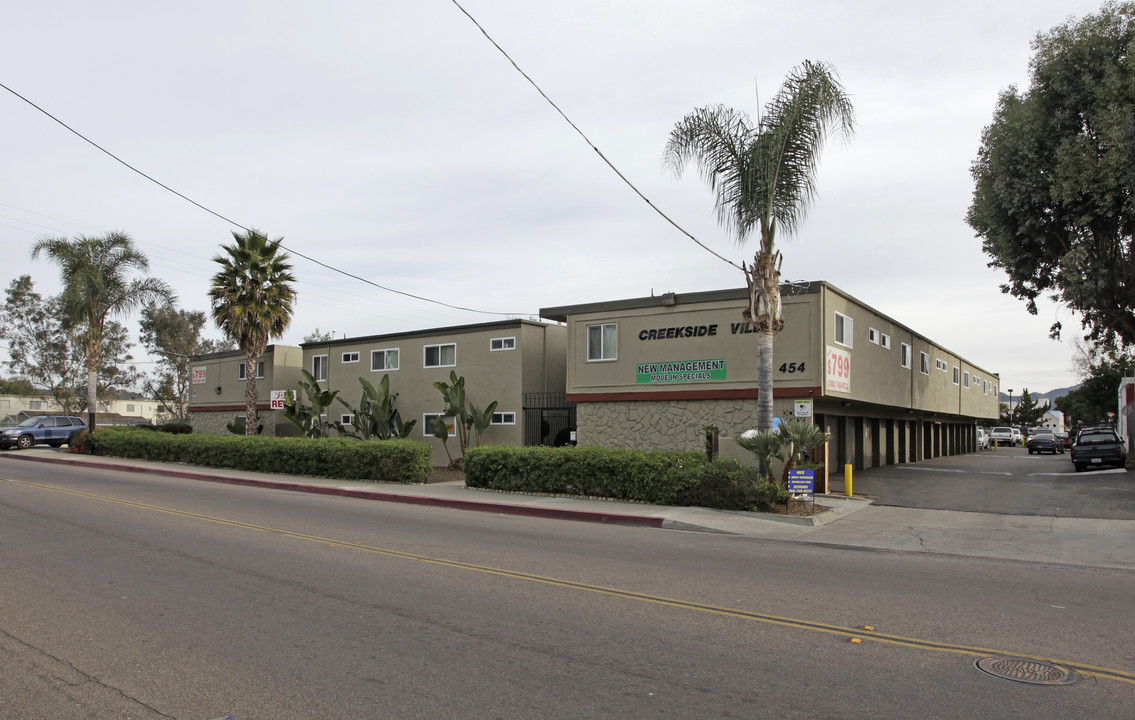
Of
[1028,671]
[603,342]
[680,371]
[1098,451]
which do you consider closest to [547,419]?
[603,342]

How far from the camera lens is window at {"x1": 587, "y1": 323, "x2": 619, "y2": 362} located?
939 inches

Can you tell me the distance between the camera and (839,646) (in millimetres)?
6172

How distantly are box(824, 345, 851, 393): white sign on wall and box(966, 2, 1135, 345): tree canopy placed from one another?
8850 mm

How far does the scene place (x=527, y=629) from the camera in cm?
660

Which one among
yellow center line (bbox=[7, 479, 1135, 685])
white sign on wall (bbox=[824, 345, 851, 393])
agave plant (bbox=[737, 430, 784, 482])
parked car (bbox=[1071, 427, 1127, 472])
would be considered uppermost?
white sign on wall (bbox=[824, 345, 851, 393])

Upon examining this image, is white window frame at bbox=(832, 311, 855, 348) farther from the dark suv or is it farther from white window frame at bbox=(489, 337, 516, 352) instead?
the dark suv

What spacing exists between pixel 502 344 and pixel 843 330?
36.7ft

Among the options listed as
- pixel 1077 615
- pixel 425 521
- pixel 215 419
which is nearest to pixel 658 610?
pixel 1077 615

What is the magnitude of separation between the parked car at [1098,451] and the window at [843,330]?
12061mm

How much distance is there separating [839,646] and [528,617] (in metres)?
2.63

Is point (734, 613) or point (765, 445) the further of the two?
point (765, 445)

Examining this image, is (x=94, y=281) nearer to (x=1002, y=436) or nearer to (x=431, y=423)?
(x=431, y=423)

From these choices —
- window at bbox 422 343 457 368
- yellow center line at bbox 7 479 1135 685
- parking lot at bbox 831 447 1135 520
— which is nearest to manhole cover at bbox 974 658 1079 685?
yellow center line at bbox 7 479 1135 685

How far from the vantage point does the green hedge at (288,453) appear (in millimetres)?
22688
